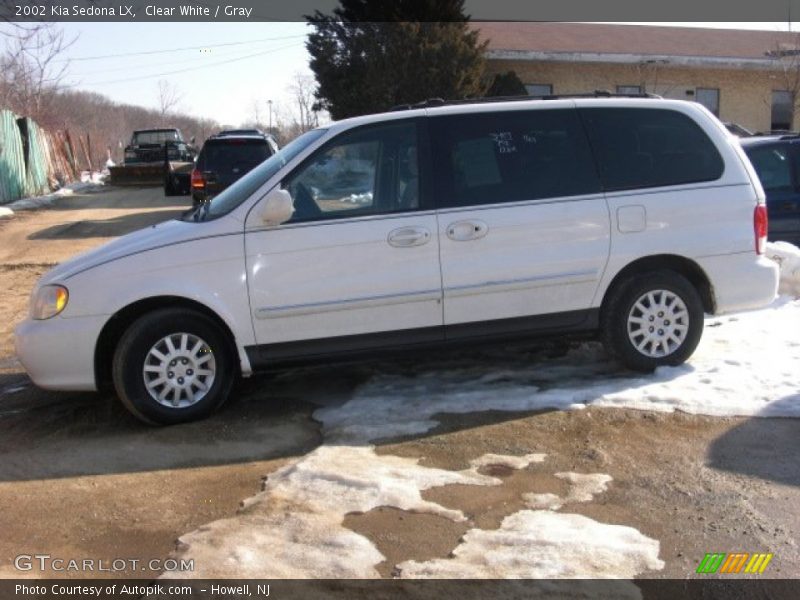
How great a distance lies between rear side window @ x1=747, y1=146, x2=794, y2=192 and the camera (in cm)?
924

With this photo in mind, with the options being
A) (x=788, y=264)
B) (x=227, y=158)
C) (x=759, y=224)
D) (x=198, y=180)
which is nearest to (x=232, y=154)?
(x=227, y=158)

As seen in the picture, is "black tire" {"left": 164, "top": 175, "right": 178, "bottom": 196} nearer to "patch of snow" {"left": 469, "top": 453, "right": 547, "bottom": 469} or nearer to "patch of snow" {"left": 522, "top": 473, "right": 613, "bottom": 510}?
"patch of snow" {"left": 469, "top": 453, "right": 547, "bottom": 469}

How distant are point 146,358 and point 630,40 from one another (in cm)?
2332

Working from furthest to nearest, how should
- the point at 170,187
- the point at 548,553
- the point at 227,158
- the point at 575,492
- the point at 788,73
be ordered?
the point at 170,187 → the point at 788,73 → the point at 227,158 → the point at 575,492 → the point at 548,553

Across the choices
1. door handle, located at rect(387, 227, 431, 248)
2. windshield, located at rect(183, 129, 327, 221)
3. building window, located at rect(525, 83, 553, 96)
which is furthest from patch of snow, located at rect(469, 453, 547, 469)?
building window, located at rect(525, 83, 553, 96)

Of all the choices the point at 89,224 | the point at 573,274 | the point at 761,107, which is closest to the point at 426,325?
the point at 573,274

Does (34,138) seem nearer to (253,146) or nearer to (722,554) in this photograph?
(253,146)

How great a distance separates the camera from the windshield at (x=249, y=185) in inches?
214

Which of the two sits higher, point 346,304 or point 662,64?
point 662,64

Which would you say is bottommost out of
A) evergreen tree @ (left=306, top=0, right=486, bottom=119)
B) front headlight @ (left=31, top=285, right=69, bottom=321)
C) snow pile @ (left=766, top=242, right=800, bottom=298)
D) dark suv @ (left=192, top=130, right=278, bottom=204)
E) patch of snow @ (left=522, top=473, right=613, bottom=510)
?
patch of snow @ (left=522, top=473, right=613, bottom=510)

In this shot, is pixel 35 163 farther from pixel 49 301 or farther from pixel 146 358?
pixel 146 358

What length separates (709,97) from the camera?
25.4 m

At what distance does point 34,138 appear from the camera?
1029 inches
